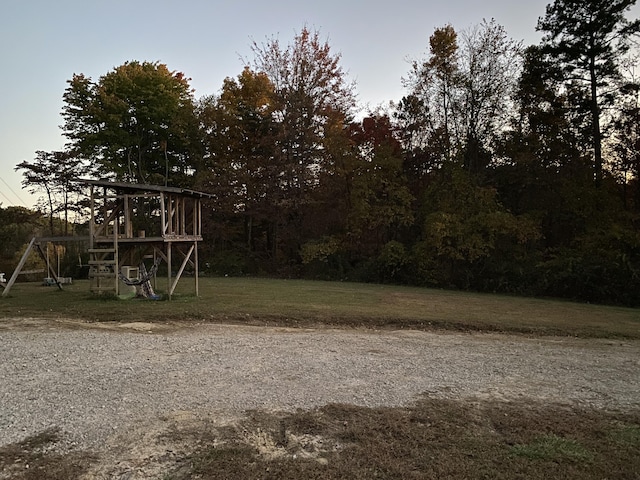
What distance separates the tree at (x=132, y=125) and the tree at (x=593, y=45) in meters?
20.4

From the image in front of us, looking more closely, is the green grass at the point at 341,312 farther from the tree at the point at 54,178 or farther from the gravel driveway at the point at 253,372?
the tree at the point at 54,178

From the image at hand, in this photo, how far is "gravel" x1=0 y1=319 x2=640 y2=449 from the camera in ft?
15.0

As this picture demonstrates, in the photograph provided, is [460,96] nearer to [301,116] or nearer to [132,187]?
[301,116]

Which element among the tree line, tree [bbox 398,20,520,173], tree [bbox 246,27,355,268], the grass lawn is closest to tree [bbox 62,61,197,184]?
the tree line

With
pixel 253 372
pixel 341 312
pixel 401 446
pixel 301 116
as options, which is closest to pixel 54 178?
pixel 301 116

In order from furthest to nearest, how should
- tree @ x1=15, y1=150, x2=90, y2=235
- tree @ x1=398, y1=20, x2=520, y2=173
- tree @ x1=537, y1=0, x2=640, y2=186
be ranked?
tree @ x1=15, y1=150, x2=90, y2=235 → tree @ x1=398, y1=20, x2=520, y2=173 → tree @ x1=537, y1=0, x2=640, y2=186

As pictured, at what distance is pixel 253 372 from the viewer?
5.95 m

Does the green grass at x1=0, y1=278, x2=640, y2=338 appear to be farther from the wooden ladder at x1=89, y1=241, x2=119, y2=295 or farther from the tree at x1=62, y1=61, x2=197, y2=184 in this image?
the tree at x1=62, y1=61, x2=197, y2=184

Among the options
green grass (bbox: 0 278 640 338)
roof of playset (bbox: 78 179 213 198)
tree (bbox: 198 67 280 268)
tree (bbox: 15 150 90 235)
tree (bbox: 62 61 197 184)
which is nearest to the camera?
green grass (bbox: 0 278 640 338)

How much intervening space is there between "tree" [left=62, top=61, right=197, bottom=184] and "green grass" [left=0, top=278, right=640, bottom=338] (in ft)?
53.9

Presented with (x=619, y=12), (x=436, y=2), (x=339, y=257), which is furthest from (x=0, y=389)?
(x=619, y=12)

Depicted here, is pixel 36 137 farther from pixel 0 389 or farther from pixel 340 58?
pixel 0 389

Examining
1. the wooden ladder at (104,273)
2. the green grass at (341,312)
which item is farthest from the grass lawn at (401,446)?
the wooden ladder at (104,273)

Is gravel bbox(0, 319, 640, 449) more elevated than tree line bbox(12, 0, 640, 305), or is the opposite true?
tree line bbox(12, 0, 640, 305)
